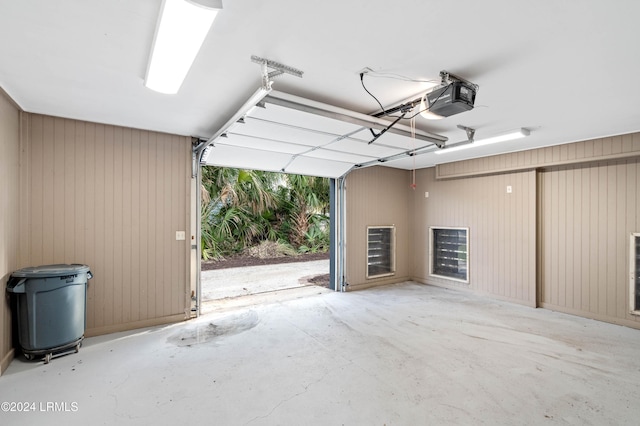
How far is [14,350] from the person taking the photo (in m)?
2.83

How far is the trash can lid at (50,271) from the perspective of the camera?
2.69 m

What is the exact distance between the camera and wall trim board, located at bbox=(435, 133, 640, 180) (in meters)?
3.71

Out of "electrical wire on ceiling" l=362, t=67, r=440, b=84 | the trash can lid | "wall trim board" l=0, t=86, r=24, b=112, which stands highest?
"wall trim board" l=0, t=86, r=24, b=112

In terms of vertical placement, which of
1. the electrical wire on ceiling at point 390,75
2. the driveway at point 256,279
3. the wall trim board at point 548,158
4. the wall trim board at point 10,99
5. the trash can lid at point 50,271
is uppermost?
the wall trim board at point 10,99

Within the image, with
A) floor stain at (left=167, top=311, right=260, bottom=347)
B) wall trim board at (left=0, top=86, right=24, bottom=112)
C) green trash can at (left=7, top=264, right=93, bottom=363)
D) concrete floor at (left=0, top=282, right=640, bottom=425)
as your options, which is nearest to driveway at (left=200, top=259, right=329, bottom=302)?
floor stain at (left=167, top=311, right=260, bottom=347)

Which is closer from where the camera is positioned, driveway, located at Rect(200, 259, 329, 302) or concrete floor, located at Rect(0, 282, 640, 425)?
concrete floor, located at Rect(0, 282, 640, 425)

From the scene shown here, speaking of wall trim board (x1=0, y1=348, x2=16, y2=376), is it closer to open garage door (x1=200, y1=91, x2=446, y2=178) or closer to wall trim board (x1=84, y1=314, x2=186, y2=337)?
wall trim board (x1=84, y1=314, x2=186, y2=337)

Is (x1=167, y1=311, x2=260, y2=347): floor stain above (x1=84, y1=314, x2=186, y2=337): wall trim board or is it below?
below

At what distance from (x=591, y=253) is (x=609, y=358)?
174 cm

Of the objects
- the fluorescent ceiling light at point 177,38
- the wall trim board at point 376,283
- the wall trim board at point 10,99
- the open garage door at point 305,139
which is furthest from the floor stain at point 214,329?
the wall trim board at point 10,99

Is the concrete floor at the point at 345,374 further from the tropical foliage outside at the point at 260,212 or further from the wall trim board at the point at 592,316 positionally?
the tropical foliage outside at the point at 260,212

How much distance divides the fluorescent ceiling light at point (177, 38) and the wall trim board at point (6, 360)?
9.14 feet

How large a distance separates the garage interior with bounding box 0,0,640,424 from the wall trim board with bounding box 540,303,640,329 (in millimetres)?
21

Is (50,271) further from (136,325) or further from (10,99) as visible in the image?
(10,99)
